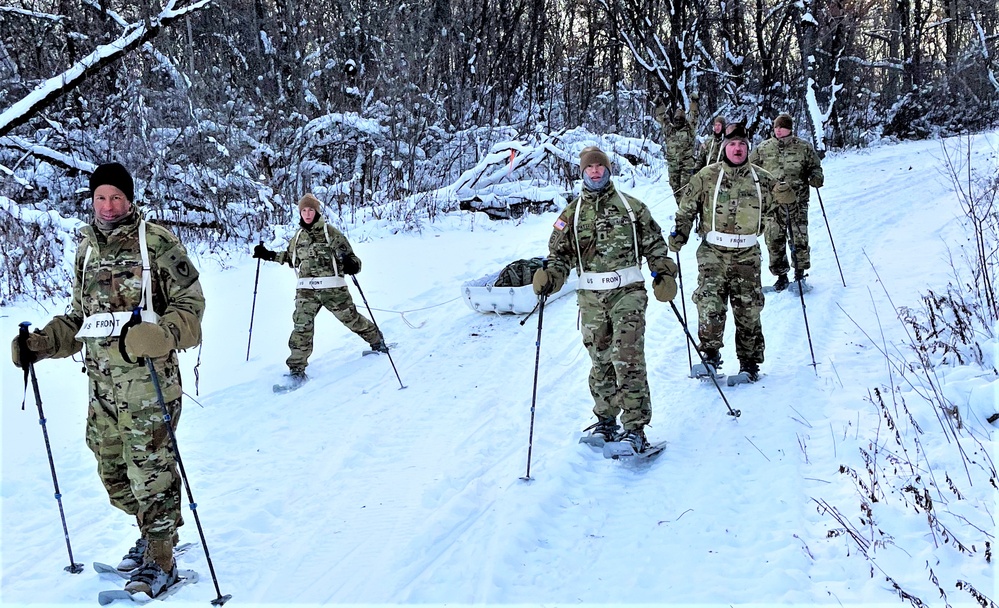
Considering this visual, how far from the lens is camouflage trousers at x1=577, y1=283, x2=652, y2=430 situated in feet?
16.8

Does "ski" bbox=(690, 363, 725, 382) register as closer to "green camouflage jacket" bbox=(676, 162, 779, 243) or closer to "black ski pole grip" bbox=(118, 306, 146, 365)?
"green camouflage jacket" bbox=(676, 162, 779, 243)

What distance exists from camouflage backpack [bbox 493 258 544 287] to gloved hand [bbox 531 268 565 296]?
373 cm

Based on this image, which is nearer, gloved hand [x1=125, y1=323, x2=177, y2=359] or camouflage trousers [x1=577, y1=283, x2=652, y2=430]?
gloved hand [x1=125, y1=323, x2=177, y2=359]

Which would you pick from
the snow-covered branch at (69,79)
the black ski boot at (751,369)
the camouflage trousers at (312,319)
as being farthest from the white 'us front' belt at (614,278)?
the snow-covered branch at (69,79)

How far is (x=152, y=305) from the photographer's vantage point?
12.5 ft

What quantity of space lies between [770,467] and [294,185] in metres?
13.8

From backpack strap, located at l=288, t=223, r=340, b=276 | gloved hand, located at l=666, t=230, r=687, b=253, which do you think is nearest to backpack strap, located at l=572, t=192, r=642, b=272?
gloved hand, located at l=666, t=230, r=687, b=253

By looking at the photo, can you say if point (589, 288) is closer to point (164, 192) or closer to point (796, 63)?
point (164, 192)

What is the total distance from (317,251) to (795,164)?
6.10 meters

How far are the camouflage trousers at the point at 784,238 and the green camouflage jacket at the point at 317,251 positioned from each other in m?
5.30

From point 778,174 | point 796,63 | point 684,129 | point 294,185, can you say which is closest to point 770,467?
point 778,174

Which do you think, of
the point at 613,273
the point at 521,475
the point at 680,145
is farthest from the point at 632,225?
the point at 680,145

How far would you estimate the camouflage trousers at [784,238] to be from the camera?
28.9 feet

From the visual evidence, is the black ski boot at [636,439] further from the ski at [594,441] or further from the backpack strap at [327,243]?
the backpack strap at [327,243]
